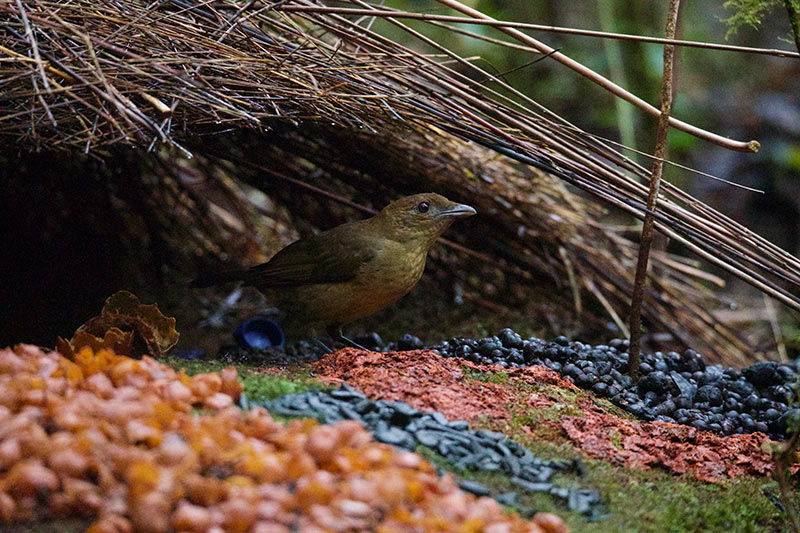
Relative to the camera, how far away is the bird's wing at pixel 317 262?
125 inches

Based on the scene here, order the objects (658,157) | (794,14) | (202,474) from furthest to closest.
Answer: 1. (658,157)
2. (794,14)
3. (202,474)

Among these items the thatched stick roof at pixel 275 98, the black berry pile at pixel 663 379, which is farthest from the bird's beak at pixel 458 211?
the black berry pile at pixel 663 379

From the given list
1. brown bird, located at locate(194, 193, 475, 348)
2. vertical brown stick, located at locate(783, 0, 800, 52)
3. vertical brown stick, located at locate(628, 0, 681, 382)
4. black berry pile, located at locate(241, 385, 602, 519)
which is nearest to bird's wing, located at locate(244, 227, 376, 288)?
brown bird, located at locate(194, 193, 475, 348)

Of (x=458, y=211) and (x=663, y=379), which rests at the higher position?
(x=458, y=211)

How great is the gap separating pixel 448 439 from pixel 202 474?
25.8 inches

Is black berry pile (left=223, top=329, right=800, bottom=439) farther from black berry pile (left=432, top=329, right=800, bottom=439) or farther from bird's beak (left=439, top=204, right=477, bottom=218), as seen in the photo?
bird's beak (left=439, top=204, right=477, bottom=218)

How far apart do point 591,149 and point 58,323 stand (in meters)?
2.41

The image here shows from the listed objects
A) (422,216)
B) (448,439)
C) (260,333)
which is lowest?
(260,333)

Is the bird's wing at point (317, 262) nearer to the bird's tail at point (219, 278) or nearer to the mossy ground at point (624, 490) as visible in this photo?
the bird's tail at point (219, 278)

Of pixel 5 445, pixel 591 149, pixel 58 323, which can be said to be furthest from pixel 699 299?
pixel 5 445

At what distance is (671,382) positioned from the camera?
276 centimetres

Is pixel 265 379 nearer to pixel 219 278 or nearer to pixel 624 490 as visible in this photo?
pixel 624 490

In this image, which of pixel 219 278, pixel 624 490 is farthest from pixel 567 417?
pixel 219 278

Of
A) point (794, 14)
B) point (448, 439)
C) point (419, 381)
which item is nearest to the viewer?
point (448, 439)
